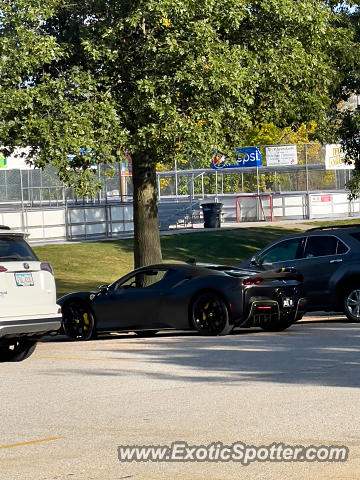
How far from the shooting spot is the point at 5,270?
45.1ft

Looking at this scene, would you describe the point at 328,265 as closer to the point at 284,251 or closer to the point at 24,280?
the point at 284,251

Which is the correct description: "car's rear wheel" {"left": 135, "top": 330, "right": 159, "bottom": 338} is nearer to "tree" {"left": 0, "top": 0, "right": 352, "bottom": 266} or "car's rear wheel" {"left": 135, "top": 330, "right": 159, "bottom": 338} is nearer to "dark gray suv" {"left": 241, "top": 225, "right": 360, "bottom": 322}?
"dark gray suv" {"left": 241, "top": 225, "right": 360, "bottom": 322}

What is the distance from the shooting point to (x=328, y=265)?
19.6 m

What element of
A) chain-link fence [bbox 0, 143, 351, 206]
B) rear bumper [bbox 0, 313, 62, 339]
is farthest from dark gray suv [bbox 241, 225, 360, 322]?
chain-link fence [bbox 0, 143, 351, 206]

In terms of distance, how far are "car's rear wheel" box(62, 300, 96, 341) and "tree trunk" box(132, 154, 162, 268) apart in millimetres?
6654

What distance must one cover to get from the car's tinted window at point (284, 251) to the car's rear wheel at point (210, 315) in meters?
3.11

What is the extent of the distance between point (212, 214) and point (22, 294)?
118ft

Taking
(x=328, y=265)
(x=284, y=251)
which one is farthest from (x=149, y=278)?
(x=328, y=265)

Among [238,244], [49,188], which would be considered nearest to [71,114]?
[238,244]

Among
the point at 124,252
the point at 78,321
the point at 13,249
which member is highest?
the point at 13,249

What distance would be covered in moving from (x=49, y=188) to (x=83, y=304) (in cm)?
3068

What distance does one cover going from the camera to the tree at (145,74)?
22.0m

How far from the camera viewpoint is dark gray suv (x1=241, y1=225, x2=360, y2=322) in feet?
63.4

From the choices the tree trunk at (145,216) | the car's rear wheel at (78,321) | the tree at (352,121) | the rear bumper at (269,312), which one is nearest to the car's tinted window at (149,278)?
the car's rear wheel at (78,321)
